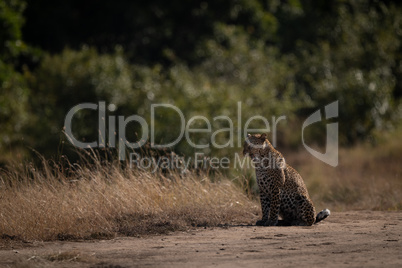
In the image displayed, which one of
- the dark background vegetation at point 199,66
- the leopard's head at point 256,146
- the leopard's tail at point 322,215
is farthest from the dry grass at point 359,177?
the leopard's head at point 256,146

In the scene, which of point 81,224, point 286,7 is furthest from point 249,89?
point 81,224

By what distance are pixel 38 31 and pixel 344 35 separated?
16197mm

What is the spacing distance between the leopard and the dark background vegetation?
20.9 feet

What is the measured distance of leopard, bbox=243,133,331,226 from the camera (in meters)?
9.04

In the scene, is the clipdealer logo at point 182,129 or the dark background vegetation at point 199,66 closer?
the clipdealer logo at point 182,129

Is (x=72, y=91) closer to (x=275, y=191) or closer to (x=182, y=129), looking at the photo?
(x=182, y=129)

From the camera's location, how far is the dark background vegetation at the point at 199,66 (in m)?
19.2

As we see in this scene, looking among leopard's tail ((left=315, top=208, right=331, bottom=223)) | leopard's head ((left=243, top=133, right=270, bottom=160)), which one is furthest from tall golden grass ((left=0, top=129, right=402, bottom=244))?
leopard's tail ((left=315, top=208, right=331, bottom=223))

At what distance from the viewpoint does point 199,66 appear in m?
25.9

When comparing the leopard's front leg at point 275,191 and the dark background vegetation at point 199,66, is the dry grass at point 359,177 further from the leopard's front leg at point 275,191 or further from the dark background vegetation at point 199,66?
the leopard's front leg at point 275,191

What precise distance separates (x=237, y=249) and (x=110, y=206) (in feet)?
8.56

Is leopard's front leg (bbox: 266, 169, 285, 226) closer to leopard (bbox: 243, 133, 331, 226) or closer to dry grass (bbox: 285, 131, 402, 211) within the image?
leopard (bbox: 243, 133, 331, 226)

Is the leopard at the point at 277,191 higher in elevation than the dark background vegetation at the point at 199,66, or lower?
lower

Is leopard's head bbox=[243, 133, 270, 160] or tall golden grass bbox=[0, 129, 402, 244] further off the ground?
leopard's head bbox=[243, 133, 270, 160]
